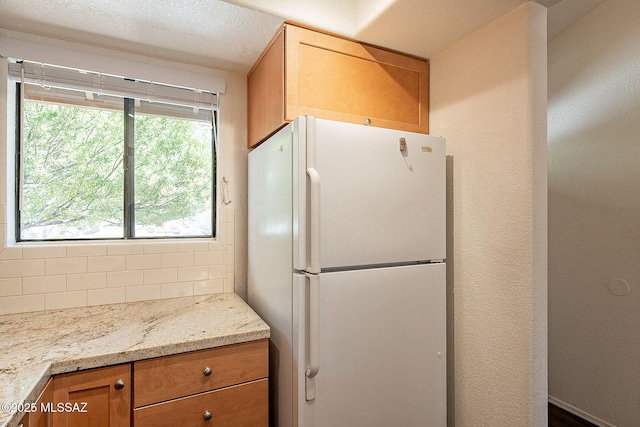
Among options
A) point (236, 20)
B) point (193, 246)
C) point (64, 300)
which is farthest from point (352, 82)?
point (64, 300)

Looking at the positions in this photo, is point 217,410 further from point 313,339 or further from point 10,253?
point 10,253

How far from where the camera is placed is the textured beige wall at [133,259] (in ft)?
5.00

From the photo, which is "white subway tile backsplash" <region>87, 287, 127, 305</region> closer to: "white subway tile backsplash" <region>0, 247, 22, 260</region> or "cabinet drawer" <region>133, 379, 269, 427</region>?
"white subway tile backsplash" <region>0, 247, 22, 260</region>

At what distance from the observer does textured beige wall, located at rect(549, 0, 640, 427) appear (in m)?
1.96

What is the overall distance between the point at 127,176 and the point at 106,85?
48 centimetres

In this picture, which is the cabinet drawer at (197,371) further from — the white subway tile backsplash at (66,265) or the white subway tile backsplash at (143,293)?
the white subway tile backsplash at (66,265)

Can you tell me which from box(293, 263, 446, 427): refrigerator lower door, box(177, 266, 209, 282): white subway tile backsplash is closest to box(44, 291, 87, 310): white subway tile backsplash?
box(177, 266, 209, 282): white subway tile backsplash

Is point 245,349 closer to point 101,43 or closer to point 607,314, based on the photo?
point 101,43

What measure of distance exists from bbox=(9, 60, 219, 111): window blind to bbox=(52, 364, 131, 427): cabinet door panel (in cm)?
137

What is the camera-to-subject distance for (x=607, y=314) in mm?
2057

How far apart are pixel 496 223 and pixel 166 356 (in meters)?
1.41

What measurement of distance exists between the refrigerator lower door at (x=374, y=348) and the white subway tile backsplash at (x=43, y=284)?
125cm

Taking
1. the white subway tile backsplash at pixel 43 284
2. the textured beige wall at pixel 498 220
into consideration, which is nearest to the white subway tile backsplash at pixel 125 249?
the white subway tile backsplash at pixel 43 284

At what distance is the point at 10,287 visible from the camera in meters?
1.51
